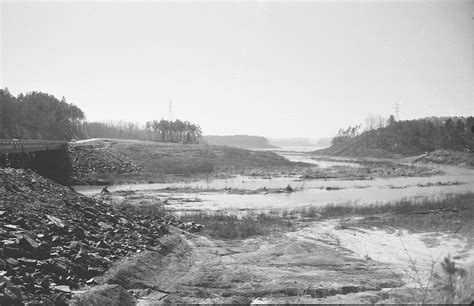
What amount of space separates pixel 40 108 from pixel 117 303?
112m

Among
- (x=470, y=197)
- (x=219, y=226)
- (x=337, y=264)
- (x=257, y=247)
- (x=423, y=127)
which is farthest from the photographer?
(x=423, y=127)

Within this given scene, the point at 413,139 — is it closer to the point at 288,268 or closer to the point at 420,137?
the point at 420,137

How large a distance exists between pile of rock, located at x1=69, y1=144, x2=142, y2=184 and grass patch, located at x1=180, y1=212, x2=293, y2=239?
31659mm

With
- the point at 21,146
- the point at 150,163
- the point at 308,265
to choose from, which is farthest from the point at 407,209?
the point at 150,163

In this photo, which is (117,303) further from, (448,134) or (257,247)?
(448,134)

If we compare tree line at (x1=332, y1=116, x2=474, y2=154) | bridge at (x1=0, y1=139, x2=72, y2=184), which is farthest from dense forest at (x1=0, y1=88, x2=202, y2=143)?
tree line at (x1=332, y1=116, x2=474, y2=154)

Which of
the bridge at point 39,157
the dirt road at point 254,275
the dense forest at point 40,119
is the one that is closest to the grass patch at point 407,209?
the dirt road at point 254,275

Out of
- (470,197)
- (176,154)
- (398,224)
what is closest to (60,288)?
(398,224)

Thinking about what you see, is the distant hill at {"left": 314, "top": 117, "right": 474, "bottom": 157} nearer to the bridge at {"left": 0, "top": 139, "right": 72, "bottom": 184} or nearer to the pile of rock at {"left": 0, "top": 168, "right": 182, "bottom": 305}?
the bridge at {"left": 0, "top": 139, "right": 72, "bottom": 184}

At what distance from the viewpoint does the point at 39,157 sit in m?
39.7

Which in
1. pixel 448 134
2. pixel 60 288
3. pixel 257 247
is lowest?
pixel 257 247

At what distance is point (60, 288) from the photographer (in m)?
7.78

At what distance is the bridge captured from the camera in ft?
92.4

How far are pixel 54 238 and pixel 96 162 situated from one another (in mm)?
50047
